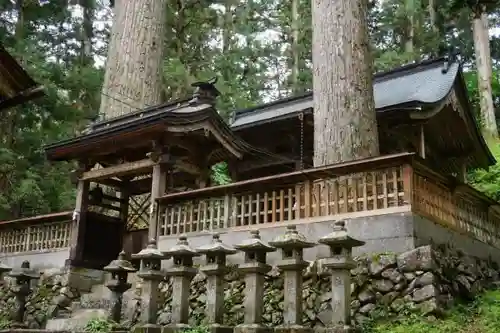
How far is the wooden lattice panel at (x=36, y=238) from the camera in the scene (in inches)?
441

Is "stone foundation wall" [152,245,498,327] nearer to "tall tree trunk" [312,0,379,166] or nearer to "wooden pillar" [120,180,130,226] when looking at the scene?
"tall tree trunk" [312,0,379,166]

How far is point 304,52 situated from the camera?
26844mm

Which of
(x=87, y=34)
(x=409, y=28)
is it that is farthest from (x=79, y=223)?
(x=409, y=28)

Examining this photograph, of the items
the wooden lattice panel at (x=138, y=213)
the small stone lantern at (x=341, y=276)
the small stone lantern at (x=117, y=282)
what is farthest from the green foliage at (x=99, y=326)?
the wooden lattice panel at (x=138, y=213)

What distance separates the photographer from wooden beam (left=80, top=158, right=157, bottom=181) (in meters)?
10.1

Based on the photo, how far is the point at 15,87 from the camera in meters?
10.7

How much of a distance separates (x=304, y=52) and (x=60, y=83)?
1335 cm

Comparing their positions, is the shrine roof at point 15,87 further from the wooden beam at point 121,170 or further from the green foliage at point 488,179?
the green foliage at point 488,179

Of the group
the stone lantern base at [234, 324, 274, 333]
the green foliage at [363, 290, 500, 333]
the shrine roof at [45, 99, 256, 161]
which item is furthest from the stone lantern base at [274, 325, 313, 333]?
the shrine roof at [45, 99, 256, 161]

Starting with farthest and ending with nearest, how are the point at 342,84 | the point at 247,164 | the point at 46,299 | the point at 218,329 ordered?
the point at 247,164
the point at 46,299
the point at 342,84
the point at 218,329

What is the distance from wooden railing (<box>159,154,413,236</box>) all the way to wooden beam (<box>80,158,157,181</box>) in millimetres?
923

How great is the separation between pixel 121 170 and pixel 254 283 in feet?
17.5

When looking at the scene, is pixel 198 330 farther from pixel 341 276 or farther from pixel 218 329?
pixel 341 276

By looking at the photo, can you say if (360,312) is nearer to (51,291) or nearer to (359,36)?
(359,36)
